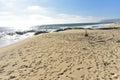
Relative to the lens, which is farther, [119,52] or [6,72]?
[119,52]

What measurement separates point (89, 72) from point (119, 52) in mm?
3472

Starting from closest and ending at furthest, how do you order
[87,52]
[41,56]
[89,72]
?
1. [89,72]
2. [41,56]
3. [87,52]

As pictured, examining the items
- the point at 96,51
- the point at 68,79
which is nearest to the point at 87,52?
the point at 96,51

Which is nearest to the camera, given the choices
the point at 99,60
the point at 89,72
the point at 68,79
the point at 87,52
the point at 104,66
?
the point at 68,79

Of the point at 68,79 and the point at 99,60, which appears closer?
the point at 68,79

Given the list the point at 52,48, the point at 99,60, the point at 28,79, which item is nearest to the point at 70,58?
the point at 99,60

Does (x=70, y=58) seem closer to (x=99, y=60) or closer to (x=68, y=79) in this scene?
(x=99, y=60)

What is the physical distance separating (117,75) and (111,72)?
0.32 meters

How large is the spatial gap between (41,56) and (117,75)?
3856 mm

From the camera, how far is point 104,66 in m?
7.68

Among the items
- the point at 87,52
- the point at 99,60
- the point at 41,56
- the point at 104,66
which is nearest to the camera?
the point at 104,66

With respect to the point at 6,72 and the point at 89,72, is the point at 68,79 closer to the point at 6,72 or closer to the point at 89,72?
the point at 89,72

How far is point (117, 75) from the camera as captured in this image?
6742 millimetres

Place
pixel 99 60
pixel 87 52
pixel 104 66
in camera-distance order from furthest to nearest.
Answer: pixel 87 52, pixel 99 60, pixel 104 66
